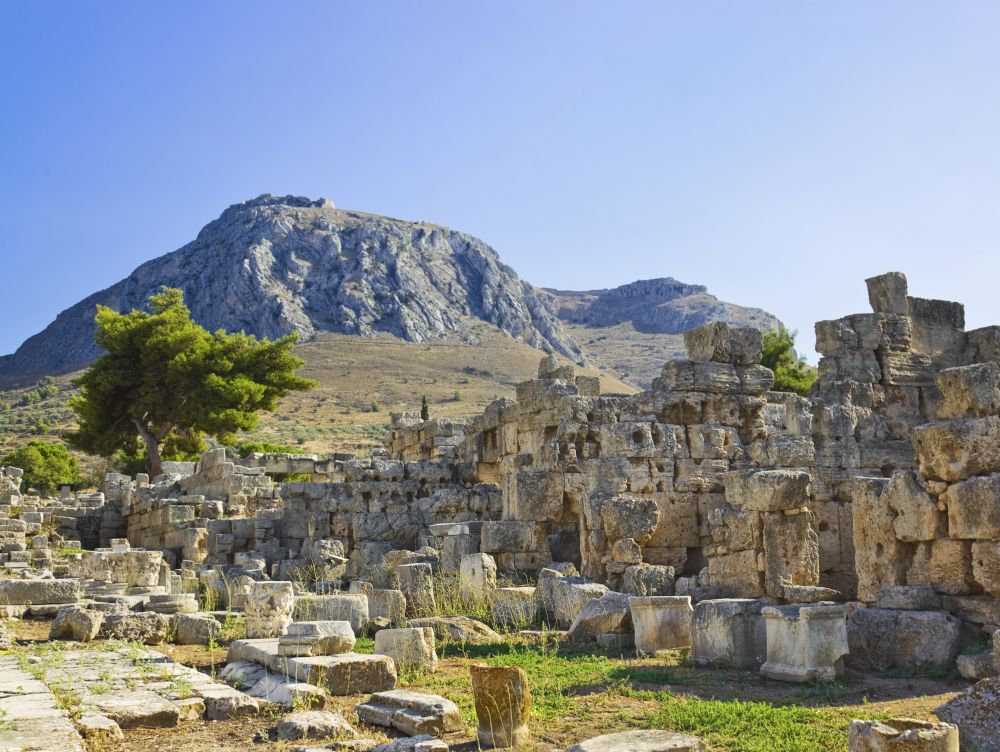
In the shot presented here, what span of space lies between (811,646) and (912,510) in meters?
1.99

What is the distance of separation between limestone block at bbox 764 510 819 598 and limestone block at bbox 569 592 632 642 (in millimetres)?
1366

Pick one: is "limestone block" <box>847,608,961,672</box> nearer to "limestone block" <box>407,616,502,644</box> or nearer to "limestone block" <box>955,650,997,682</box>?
"limestone block" <box>955,650,997,682</box>

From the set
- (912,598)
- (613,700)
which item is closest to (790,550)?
(912,598)

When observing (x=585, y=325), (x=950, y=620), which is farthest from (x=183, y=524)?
(x=585, y=325)

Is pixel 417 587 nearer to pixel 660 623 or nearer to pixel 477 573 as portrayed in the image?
pixel 477 573

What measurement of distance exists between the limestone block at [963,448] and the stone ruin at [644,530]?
0.8 inches

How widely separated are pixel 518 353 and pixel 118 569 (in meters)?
82.1

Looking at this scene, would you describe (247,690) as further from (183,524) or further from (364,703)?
(183,524)

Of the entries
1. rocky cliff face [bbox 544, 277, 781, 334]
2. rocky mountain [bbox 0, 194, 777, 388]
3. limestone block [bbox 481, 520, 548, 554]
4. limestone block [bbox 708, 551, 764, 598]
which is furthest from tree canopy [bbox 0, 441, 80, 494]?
rocky cliff face [bbox 544, 277, 781, 334]

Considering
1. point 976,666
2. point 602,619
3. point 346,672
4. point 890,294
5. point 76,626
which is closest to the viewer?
point 976,666

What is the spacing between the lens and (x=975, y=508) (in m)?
8.01

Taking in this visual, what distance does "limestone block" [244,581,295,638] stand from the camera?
9.37 meters

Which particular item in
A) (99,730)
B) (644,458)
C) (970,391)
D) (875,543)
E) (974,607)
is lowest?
(99,730)

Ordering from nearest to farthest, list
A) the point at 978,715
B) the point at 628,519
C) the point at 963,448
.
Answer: the point at 978,715
the point at 963,448
the point at 628,519
